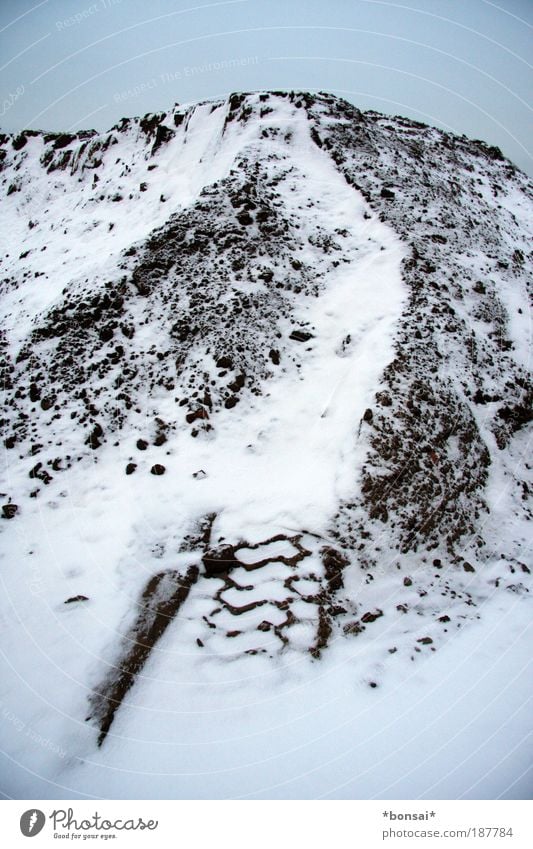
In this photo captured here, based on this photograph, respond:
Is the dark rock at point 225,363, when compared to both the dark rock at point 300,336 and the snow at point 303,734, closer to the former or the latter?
the dark rock at point 300,336

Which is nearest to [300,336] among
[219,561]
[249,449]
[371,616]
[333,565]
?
[249,449]

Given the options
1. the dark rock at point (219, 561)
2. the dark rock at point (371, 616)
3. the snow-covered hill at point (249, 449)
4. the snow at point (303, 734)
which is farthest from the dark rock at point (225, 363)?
the snow at point (303, 734)

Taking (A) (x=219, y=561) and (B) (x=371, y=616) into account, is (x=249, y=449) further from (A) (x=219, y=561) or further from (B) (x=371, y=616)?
(B) (x=371, y=616)
